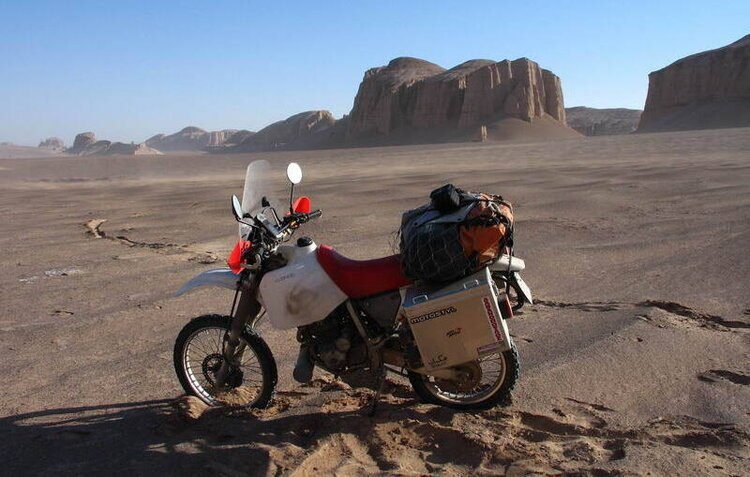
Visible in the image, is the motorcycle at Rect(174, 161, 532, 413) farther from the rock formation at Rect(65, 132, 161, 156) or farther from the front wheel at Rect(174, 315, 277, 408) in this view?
the rock formation at Rect(65, 132, 161, 156)

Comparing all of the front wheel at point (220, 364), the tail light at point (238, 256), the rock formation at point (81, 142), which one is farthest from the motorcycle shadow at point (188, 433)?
the rock formation at point (81, 142)

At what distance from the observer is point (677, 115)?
296ft

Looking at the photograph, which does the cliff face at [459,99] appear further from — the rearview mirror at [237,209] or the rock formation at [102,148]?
the rearview mirror at [237,209]

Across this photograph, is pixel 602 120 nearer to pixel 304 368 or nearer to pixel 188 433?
pixel 304 368

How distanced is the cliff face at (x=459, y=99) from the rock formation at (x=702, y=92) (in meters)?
13.9

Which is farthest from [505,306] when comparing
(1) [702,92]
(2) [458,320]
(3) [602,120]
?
(3) [602,120]

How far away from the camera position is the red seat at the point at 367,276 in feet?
11.3

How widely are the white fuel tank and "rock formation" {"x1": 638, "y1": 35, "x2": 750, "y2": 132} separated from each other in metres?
85.2

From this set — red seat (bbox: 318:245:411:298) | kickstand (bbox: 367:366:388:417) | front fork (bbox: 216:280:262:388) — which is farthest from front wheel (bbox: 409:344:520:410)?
front fork (bbox: 216:280:262:388)

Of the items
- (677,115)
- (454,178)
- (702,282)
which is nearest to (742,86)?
(677,115)

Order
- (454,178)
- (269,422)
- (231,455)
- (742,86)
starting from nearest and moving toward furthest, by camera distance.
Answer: (231,455)
(269,422)
(454,178)
(742,86)

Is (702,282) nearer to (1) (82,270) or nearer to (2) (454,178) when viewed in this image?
(1) (82,270)

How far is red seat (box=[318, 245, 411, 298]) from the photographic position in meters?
3.44

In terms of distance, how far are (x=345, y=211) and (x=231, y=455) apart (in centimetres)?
898
